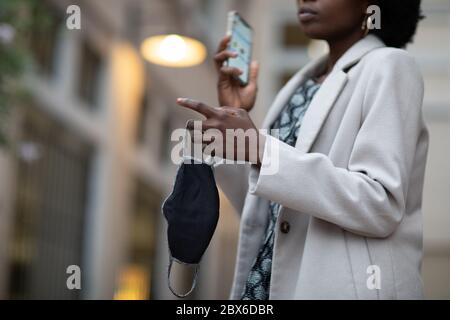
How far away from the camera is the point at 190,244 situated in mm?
2121

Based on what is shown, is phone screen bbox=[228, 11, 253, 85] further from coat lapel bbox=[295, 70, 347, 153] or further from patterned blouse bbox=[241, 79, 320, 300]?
coat lapel bbox=[295, 70, 347, 153]

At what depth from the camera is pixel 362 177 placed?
210 cm

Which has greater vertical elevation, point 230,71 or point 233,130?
point 230,71

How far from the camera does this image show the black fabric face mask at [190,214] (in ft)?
6.93

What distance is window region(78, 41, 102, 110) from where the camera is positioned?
11.6 meters

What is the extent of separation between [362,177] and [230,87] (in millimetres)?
803

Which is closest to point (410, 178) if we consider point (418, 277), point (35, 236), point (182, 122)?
point (418, 277)

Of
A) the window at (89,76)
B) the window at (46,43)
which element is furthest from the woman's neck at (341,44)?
the window at (89,76)

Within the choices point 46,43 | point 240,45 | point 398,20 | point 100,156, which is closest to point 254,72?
point 240,45

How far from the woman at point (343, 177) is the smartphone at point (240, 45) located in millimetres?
284

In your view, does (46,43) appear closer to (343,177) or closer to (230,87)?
(230,87)

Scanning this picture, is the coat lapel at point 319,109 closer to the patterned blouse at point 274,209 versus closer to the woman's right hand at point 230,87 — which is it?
the patterned blouse at point 274,209

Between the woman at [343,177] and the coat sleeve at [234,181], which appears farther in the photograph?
the coat sleeve at [234,181]
